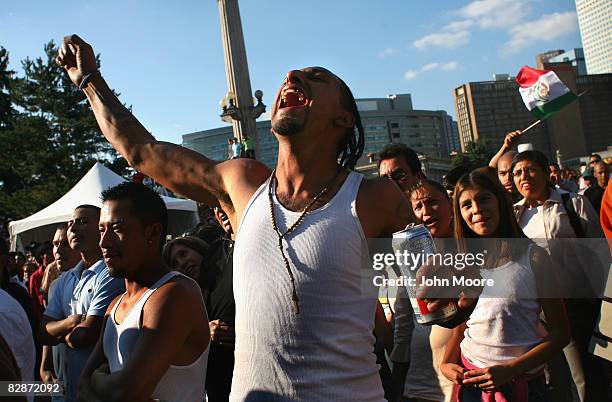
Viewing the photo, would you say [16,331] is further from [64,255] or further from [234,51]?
[234,51]

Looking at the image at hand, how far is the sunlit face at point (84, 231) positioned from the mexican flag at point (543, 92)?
203 inches

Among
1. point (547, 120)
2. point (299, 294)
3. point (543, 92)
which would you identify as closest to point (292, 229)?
point (299, 294)

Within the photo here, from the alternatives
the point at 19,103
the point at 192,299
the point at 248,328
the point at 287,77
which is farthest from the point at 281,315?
the point at 19,103

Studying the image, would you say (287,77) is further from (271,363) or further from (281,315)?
(271,363)

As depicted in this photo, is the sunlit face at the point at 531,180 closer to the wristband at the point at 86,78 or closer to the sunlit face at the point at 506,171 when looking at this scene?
the sunlit face at the point at 506,171

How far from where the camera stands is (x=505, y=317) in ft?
9.91

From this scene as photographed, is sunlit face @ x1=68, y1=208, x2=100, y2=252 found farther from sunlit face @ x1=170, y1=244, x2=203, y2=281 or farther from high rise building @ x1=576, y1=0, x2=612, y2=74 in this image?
high rise building @ x1=576, y1=0, x2=612, y2=74

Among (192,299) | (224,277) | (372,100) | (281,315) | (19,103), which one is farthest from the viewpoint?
(372,100)

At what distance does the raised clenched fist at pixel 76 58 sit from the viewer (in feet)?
8.16

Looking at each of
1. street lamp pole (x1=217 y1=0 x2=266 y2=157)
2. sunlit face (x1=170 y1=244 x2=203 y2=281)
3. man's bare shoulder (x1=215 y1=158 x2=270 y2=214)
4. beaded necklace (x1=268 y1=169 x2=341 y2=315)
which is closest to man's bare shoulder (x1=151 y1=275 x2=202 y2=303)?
man's bare shoulder (x1=215 y1=158 x2=270 y2=214)

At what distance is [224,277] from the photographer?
378cm

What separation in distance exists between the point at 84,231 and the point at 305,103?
2721 millimetres

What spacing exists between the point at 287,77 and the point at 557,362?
7.40 ft

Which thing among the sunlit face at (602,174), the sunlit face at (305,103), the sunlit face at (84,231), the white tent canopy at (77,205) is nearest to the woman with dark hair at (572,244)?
the sunlit face at (305,103)
